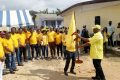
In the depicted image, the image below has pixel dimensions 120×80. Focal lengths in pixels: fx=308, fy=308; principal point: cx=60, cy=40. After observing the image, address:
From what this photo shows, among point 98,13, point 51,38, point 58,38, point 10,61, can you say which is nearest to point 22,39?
point 51,38

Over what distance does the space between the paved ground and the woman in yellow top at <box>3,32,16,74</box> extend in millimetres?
377

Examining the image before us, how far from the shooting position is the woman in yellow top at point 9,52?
12.4 m

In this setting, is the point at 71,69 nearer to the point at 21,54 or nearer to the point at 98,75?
the point at 98,75

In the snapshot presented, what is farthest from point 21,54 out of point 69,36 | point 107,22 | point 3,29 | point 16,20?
point 107,22

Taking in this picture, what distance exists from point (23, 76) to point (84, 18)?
12933 millimetres

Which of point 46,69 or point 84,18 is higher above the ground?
point 84,18

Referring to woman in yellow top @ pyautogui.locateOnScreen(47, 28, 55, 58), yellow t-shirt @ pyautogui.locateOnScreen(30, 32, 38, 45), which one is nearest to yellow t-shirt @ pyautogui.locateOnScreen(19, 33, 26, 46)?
yellow t-shirt @ pyautogui.locateOnScreen(30, 32, 38, 45)

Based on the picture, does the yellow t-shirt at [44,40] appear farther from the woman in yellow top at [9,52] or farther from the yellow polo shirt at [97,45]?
the yellow polo shirt at [97,45]

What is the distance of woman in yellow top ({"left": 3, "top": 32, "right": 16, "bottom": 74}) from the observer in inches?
489

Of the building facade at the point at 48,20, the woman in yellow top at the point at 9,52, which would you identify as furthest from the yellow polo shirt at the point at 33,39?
the building facade at the point at 48,20

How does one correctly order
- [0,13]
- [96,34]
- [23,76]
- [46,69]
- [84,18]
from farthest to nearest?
[84,18] → [0,13] → [46,69] → [23,76] → [96,34]

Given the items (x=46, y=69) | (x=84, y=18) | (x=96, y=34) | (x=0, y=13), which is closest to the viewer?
(x=96, y=34)

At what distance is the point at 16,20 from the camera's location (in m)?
14.9

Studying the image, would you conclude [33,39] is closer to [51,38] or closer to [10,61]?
[51,38]
